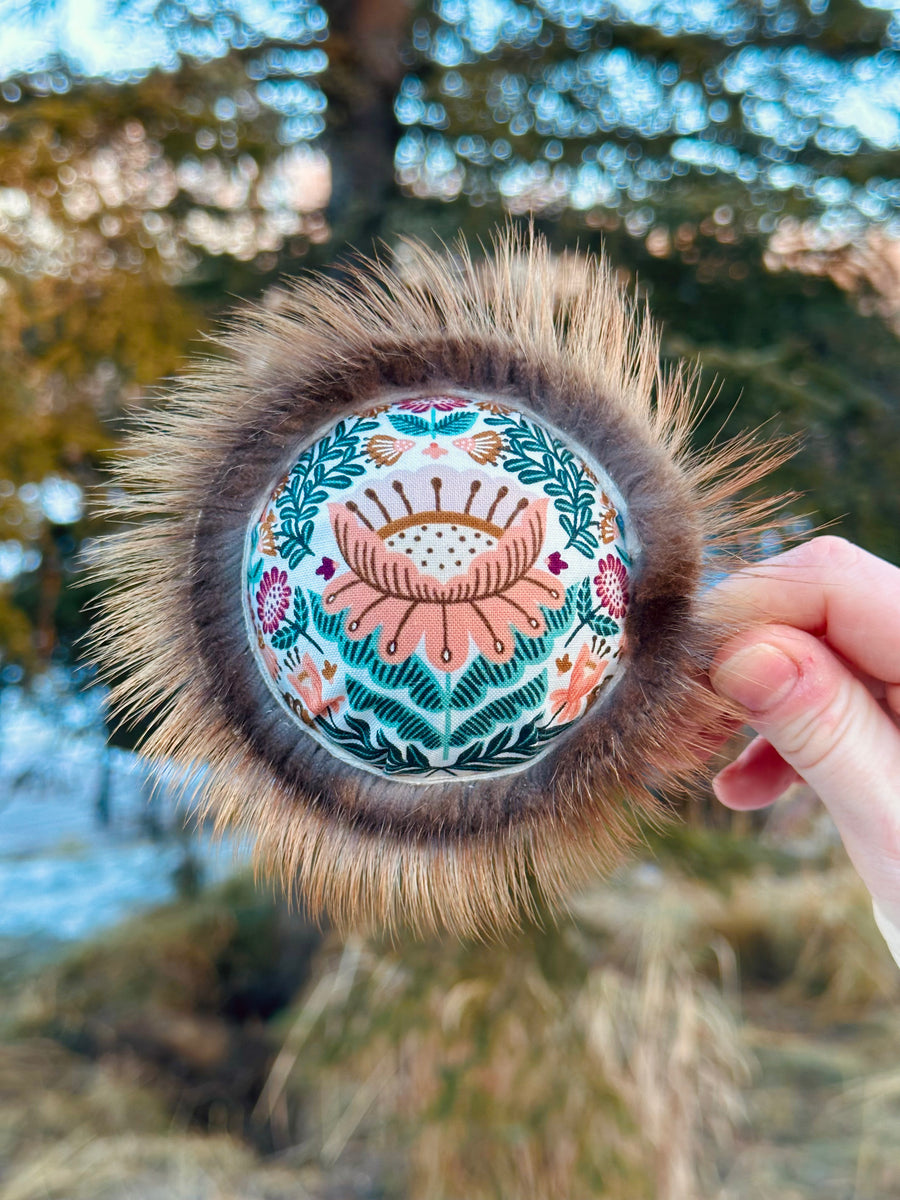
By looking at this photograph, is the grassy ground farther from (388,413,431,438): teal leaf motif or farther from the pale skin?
(388,413,431,438): teal leaf motif

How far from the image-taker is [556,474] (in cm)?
64

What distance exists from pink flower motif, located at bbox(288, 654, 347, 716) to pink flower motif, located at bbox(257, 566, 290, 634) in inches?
1.5

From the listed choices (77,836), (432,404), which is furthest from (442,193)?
(77,836)

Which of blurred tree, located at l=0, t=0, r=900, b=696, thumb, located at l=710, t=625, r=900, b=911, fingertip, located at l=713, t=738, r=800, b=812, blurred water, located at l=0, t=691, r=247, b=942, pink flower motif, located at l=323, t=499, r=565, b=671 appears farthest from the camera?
blurred water, located at l=0, t=691, r=247, b=942

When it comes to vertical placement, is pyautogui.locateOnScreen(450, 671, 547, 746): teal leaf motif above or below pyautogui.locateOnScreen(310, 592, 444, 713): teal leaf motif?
below

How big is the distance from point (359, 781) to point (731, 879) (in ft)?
4.21

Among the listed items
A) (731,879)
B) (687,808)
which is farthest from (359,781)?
(731,879)

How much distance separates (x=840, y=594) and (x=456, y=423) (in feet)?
1.30

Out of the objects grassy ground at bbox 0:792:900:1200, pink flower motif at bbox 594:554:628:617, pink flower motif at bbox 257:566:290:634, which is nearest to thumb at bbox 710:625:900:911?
pink flower motif at bbox 594:554:628:617

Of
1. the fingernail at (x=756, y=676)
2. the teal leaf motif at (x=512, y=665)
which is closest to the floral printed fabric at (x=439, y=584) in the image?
the teal leaf motif at (x=512, y=665)

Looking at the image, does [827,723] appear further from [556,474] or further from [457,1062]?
[457,1062]

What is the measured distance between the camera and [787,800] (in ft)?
9.05

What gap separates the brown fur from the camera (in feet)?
2.22

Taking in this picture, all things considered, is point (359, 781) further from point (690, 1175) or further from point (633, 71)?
point (690, 1175)
